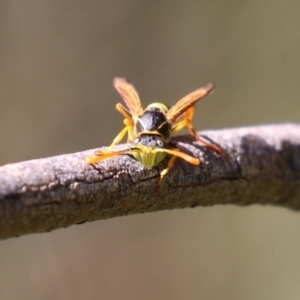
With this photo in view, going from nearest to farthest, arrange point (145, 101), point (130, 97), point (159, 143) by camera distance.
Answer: point (159, 143)
point (130, 97)
point (145, 101)

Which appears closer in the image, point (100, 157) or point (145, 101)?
point (100, 157)

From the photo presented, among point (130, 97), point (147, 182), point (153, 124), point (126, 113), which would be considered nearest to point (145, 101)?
point (130, 97)

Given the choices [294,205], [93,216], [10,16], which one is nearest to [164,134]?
[93,216]

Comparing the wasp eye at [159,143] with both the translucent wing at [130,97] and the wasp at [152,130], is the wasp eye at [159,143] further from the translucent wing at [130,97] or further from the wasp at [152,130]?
the translucent wing at [130,97]

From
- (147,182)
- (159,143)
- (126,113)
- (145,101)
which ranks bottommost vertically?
(147,182)

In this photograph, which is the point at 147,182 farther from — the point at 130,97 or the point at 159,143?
the point at 130,97

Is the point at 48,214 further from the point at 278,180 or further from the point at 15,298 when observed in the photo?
the point at 15,298
